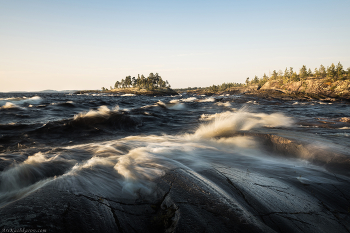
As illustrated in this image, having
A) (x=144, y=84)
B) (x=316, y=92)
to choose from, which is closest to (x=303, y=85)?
(x=316, y=92)

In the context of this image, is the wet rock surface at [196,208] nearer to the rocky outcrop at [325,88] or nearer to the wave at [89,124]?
the wave at [89,124]

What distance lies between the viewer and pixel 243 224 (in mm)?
1925

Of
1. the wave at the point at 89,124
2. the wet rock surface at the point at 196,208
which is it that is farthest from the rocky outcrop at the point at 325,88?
the wet rock surface at the point at 196,208

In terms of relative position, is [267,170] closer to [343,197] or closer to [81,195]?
[343,197]

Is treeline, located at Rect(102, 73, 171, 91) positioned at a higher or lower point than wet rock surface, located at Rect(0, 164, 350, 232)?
higher

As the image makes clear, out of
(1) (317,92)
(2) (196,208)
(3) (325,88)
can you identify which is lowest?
(2) (196,208)

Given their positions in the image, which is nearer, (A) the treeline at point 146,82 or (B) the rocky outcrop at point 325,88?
(B) the rocky outcrop at point 325,88

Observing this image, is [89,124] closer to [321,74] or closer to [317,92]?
[317,92]

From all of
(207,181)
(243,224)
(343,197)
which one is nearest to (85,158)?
(207,181)

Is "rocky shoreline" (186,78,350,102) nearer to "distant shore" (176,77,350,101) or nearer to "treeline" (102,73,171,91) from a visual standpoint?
"distant shore" (176,77,350,101)

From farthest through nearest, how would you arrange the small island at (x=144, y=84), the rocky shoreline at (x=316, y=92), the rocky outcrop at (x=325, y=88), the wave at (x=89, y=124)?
the small island at (x=144, y=84) < the rocky outcrop at (x=325, y=88) < the rocky shoreline at (x=316, y=92) < the wave at (x=89, y=124)

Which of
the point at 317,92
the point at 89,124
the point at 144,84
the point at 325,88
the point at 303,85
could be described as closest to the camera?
the point at 89,124

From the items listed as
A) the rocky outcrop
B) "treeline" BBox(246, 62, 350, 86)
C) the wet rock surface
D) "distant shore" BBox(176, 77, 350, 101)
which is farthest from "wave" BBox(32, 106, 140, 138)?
"treeline" BBox(246, 62, 350, 86)

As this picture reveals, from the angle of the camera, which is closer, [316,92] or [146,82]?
[316,92]
